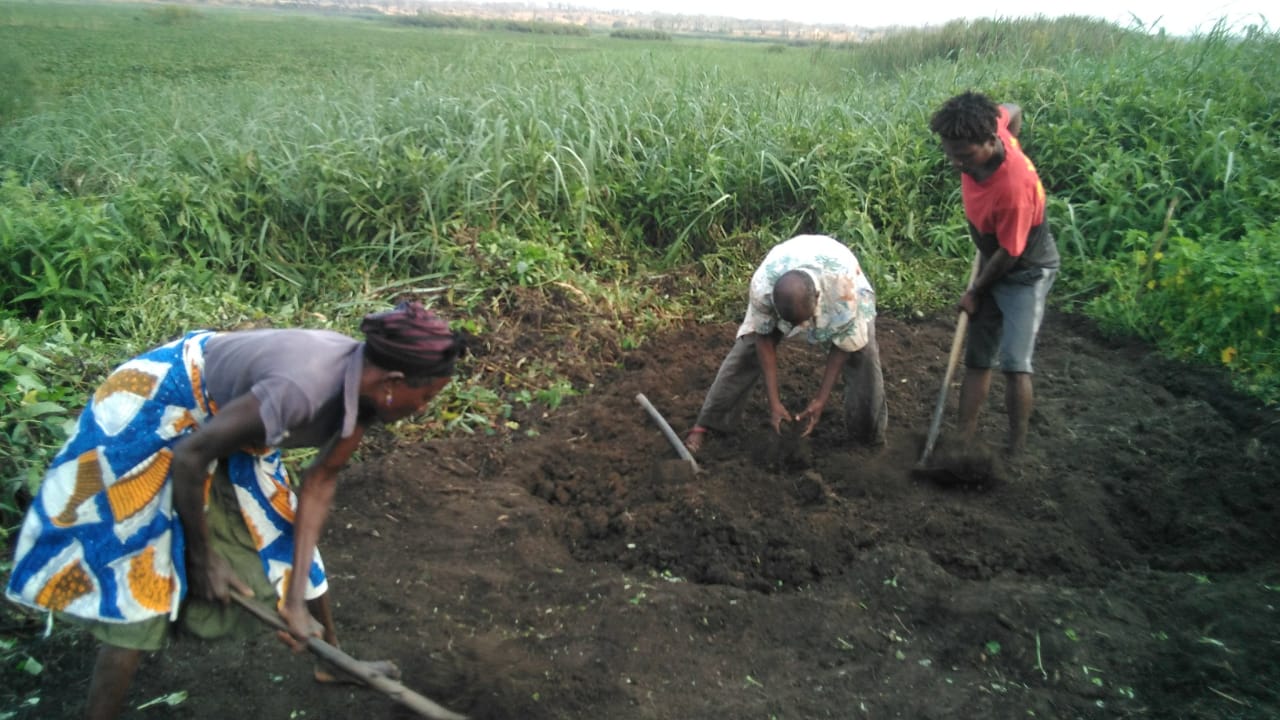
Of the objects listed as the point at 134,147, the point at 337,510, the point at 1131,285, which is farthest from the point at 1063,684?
the point at 134,147

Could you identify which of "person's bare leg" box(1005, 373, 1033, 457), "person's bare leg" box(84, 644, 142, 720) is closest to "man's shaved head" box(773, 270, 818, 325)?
"person's bare leg" box(1005, 373, 1033, 457)

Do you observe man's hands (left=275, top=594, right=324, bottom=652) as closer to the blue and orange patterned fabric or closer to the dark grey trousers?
the blue and orange patterned fabric

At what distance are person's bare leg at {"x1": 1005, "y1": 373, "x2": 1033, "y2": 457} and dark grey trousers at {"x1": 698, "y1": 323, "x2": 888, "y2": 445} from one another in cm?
55

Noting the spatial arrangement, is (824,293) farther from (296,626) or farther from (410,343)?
(296,626)

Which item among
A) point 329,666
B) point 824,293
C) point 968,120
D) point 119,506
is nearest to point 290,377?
point 119,506

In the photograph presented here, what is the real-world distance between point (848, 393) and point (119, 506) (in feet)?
10.0

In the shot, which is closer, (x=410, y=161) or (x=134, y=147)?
(x=410, y=161)

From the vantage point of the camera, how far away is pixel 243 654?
2871mm

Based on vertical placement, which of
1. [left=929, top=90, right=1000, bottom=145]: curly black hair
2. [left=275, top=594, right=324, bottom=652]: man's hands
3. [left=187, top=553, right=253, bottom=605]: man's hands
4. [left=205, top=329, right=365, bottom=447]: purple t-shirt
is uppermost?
[left=929, top=90, right=1000, bottom=145]: curly black hair

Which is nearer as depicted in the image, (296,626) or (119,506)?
(119,506)

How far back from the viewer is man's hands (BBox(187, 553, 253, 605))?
218 centimetres

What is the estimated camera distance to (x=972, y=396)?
13.6 ft

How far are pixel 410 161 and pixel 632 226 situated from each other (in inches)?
61.2

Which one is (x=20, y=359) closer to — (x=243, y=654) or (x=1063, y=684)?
(x=243, y=654)
